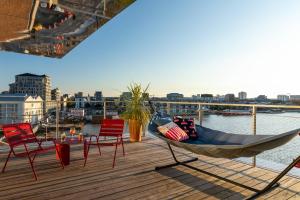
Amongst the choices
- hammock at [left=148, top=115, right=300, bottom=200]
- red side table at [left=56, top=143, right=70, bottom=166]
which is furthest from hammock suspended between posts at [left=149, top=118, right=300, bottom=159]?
red side table at [left=56, top=143, right=70, bottom=166]

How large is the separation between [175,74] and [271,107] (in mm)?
12567

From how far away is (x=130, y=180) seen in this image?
319 centimetres

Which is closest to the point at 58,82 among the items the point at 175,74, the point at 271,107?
the point at 175,74

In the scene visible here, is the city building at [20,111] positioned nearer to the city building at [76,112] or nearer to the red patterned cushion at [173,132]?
the city building at [76,112]

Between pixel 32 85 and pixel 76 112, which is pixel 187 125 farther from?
pixel 32 85

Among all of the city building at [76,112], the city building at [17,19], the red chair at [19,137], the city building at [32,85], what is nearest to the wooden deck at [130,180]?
the red chair at [19,137]

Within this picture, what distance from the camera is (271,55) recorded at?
485 inches

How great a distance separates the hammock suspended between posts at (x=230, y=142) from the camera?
7.55 feet

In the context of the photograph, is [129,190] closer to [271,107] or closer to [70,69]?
[271,107]

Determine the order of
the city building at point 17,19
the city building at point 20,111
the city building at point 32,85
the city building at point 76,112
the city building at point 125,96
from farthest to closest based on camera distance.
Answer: the city building at point 32,85
the city building at point 76,112
the city building at point 125,96
the city building at point 20,111
the city building at point 17,19

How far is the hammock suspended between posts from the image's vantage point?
7.55 ft

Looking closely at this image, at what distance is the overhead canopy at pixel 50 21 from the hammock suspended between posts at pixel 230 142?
7.21 feet

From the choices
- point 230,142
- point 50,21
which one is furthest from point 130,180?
point 50,21

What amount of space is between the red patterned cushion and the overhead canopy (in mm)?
2056
